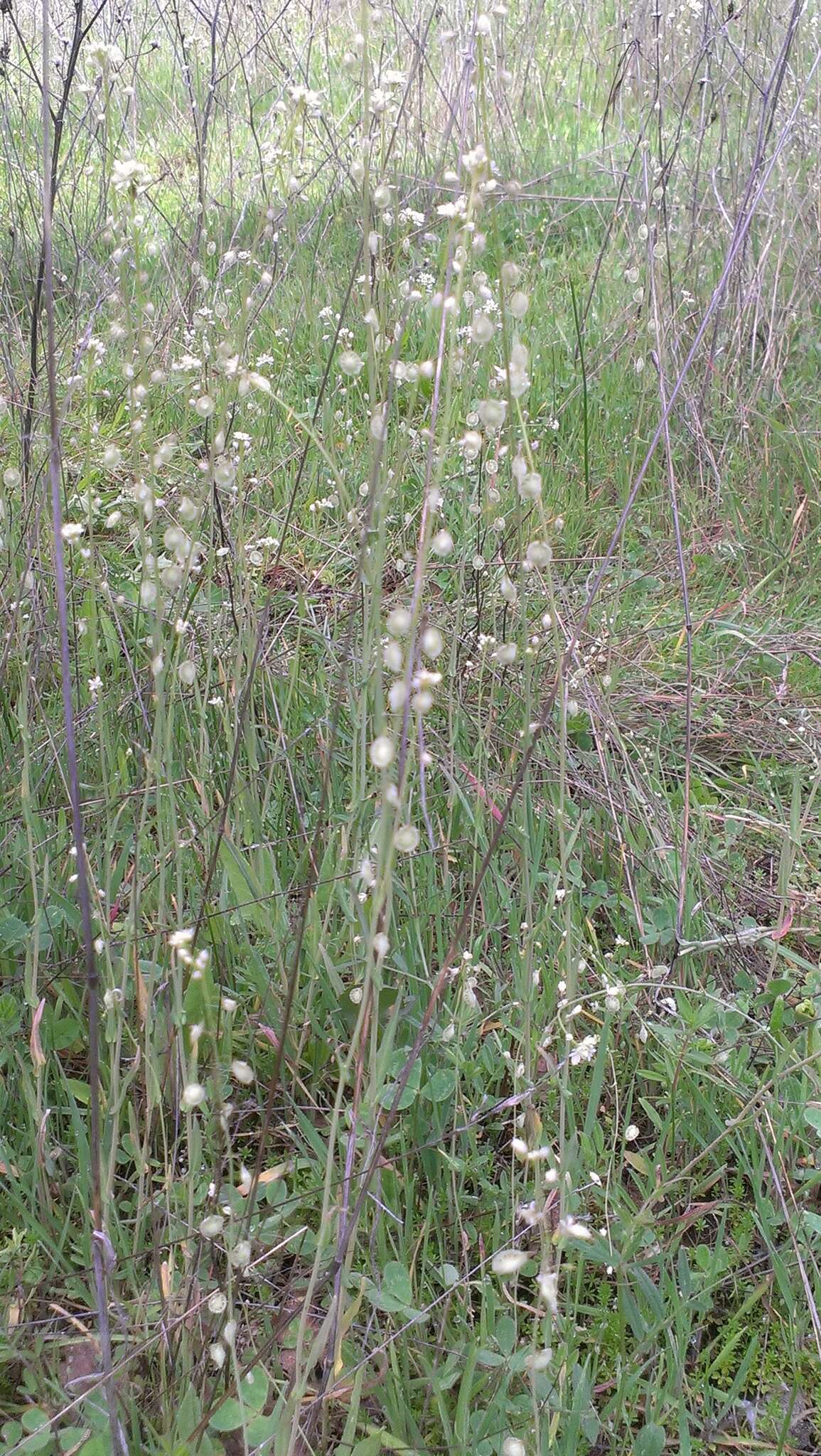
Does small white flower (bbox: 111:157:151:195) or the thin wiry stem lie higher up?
small white flower (bbox: 111:157:151:195)

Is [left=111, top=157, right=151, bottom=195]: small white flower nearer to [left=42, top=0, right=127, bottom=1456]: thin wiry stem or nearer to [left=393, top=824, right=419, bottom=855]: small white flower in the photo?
[left=42, top=0, right=127, bottom=1456]: thin wiry stem

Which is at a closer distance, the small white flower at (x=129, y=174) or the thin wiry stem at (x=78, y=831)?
the thin wiry stem at (x=78, y=831)

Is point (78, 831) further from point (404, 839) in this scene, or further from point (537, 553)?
point (537, 553)

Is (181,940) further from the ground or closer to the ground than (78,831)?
closer to the ground

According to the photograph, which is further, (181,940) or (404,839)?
(181,940)

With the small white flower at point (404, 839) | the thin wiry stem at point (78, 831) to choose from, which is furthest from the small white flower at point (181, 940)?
the small white flower at point (404, 839)

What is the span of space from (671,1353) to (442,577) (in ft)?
5.50

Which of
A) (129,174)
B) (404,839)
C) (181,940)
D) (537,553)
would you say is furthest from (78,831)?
(129,174)

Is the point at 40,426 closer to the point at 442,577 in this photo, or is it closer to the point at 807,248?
the point at 442,577

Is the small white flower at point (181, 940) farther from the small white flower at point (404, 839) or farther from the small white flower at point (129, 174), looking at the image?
the small white flower at point (129, 174)

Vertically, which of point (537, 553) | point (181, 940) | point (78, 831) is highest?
point (537, 553)

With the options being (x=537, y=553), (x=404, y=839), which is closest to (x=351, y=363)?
(x=537, y=553)

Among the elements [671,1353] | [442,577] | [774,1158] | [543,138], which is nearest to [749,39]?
[543,138]

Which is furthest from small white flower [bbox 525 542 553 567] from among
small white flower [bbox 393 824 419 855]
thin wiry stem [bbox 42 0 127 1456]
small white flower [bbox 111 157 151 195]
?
small white flower [bbox 111 157 151 195]
